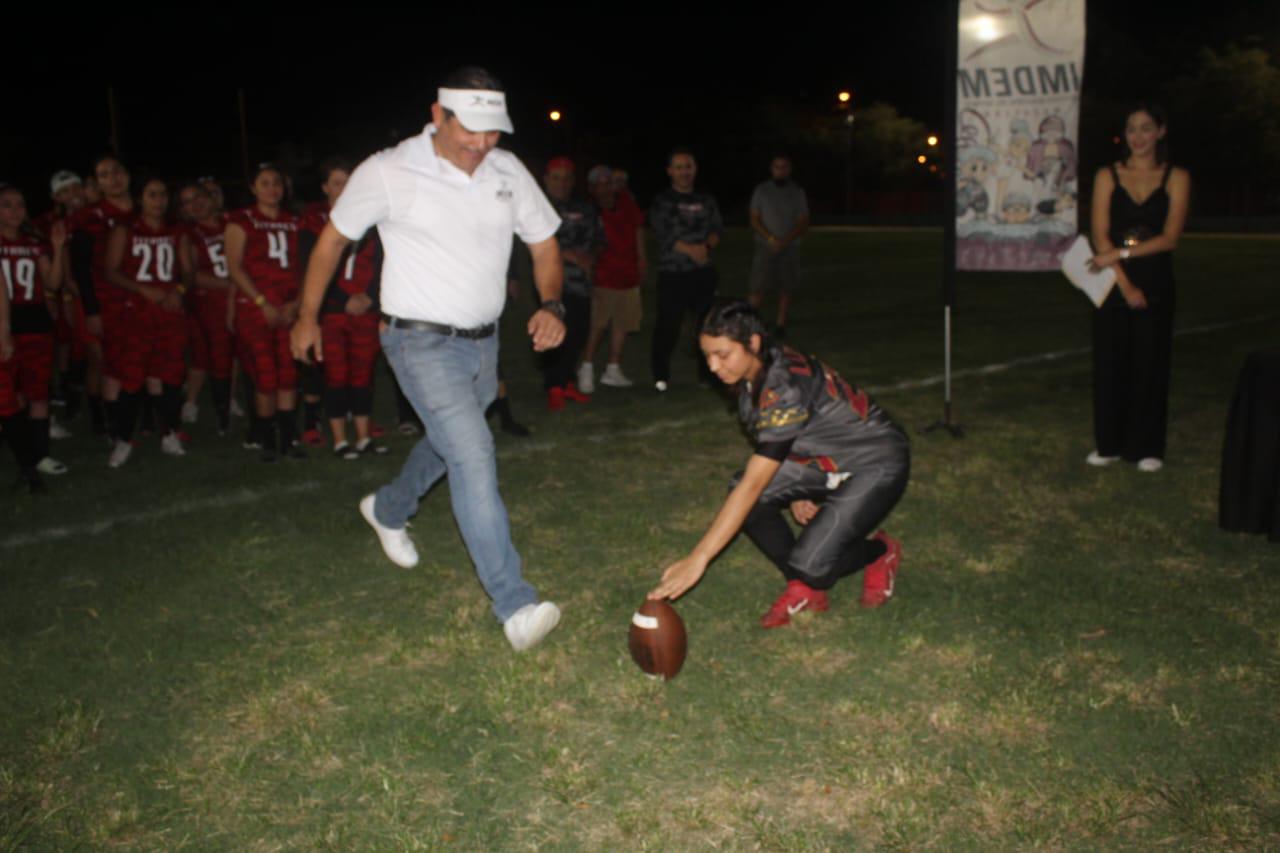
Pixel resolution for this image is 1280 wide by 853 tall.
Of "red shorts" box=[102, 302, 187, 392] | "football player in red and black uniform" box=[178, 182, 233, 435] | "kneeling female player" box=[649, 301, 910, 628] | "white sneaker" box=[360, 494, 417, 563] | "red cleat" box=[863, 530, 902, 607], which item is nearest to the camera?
"kneeling female player" box=[649, 301, 910, 628]

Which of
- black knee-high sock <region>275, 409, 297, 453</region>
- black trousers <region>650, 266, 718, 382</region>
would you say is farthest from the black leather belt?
black trousers <region>650, 266, 718, 382</region>

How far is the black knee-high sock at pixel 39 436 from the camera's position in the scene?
22.6ft

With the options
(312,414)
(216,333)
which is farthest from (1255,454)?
(216,333)

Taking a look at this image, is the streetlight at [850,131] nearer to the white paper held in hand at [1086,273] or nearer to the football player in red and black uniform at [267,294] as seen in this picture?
the white paper held in hand at [1086,273]

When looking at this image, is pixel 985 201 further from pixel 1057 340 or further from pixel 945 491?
pixel 1057 340

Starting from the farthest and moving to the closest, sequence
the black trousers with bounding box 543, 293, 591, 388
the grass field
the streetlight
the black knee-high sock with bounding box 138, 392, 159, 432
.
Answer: the streetlight < the black trousers with bounding box 543, 293, 591, 388 < the black knee-high sock with bounding box 138, 392, 159, 432 < the grass field

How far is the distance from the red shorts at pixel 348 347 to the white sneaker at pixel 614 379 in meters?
3.26

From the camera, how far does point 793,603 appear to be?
474 cm

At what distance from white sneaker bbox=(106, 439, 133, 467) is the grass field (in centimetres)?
30

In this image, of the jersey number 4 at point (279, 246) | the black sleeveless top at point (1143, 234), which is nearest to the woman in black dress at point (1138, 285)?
the black sleeveless top at point (1143, 234)

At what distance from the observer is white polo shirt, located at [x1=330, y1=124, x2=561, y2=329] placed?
427cm

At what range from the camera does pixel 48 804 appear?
11.0ft

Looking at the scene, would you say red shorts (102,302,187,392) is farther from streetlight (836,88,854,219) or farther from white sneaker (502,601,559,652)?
streetlight (836,88,854,219)

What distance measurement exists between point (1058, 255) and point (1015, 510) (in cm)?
218
